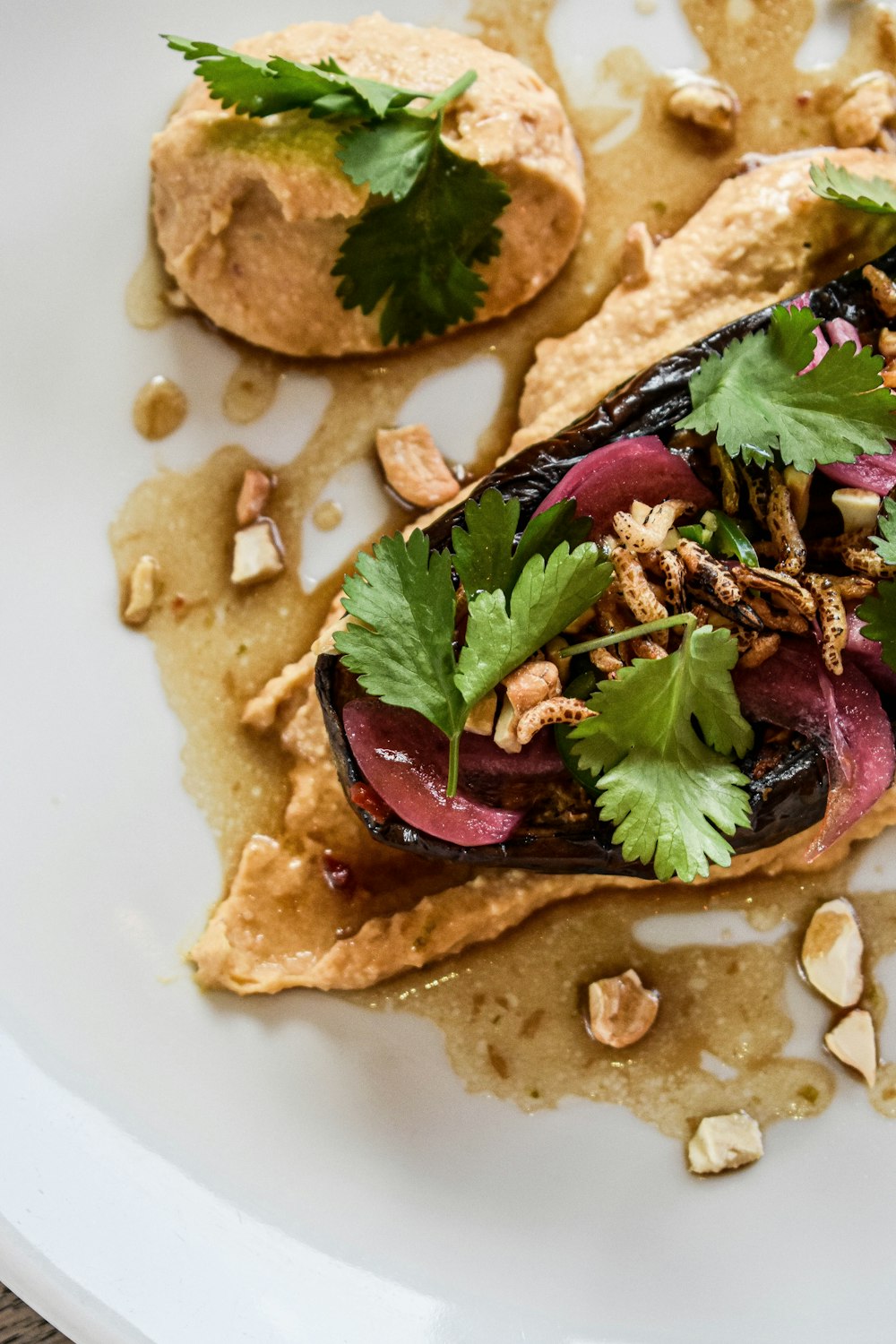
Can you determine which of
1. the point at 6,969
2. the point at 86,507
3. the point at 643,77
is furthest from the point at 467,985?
the point at 643,77

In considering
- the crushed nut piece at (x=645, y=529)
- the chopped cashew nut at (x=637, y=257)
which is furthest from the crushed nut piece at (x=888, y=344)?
the chopped cashew nut at (x=637, y=257)

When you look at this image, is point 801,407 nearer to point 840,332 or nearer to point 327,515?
point 840,332

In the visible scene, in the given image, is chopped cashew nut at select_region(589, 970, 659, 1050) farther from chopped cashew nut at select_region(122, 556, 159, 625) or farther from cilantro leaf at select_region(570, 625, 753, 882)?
chopped cashew nut at select_region(122, 556, 159, 625)

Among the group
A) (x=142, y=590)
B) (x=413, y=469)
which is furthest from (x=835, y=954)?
(x=142, y=590)

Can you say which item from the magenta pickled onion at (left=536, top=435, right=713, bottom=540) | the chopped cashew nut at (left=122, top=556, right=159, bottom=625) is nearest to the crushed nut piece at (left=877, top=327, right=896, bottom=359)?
the magenta pickled onion at (left=536, top=435, right=713, bottom=540)

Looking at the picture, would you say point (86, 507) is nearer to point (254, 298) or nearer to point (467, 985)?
point (254, 298)

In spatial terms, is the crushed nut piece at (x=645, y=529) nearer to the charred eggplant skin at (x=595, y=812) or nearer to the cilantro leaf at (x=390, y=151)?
the charred eggplant skin at (x=595, y=812)

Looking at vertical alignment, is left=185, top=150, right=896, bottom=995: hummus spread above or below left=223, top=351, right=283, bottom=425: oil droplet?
below
